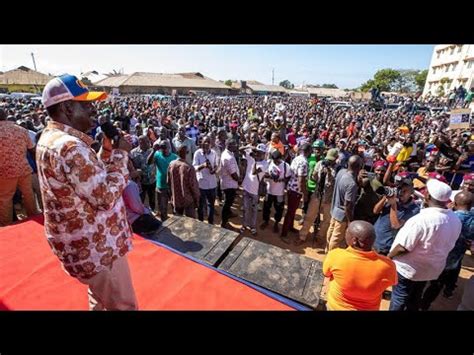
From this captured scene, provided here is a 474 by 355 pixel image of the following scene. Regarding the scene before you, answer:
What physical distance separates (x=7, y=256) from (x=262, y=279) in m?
2.63

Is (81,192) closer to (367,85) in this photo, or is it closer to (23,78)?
(23,78)

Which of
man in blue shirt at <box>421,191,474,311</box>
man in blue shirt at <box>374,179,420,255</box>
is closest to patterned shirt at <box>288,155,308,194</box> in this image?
man in blue shirt at <box>374,179,420,255</box>

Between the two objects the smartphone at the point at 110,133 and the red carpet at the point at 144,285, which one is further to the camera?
the red carpet at the point at 144,285

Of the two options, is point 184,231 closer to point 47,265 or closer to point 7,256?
point 47,265

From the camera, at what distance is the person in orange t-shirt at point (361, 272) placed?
6.78 ft

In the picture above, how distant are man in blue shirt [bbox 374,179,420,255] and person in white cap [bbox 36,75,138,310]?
10.6 ft

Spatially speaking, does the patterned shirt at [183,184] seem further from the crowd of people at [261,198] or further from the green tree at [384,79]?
the green tree at [384,79]

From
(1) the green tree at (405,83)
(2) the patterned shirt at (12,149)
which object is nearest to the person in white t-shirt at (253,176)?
(2) the patterned shirt at (12,149)

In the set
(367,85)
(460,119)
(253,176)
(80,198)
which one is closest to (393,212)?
(253,176)

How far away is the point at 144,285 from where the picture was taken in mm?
2451

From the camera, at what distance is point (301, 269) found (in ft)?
9.45

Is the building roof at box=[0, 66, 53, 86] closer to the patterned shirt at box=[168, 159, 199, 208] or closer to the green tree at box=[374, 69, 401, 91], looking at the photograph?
the patterned shirt at box=[168, 159, 199, 208]

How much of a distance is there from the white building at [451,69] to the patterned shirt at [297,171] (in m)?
46.4
